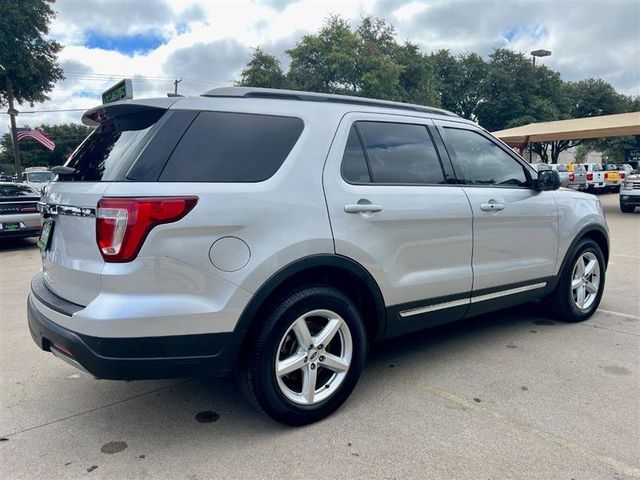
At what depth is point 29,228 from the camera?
9922mm

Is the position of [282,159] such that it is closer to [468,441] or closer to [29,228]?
[468,441]

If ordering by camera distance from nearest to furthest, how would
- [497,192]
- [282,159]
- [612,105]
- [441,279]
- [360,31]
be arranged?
[282,159]
[441,279]
[497,192]
[360,31]
[612,105]

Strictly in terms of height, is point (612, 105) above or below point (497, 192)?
above

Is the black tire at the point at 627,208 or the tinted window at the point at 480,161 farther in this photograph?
the black tire at the point at 627,208

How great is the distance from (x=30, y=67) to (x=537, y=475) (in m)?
19.2

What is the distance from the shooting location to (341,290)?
10.2ft

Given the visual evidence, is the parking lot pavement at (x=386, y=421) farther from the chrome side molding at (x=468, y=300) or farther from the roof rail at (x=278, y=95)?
the roof rail at (x=278, y=95)

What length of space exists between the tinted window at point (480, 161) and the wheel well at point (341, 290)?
4.08 feet

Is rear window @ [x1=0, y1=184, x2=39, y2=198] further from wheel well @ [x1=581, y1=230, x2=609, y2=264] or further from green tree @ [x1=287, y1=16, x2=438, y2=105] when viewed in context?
green tree @ [x1=287, y1=16, x2=438, y2=105]

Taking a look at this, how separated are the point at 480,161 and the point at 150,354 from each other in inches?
113

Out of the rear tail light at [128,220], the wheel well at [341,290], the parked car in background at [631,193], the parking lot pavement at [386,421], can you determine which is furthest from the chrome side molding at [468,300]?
the parked car in background at [631,193]

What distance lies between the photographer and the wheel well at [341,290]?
2.71m

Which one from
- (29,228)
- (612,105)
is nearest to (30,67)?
(29,228)

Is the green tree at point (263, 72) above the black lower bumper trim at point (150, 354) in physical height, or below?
above
